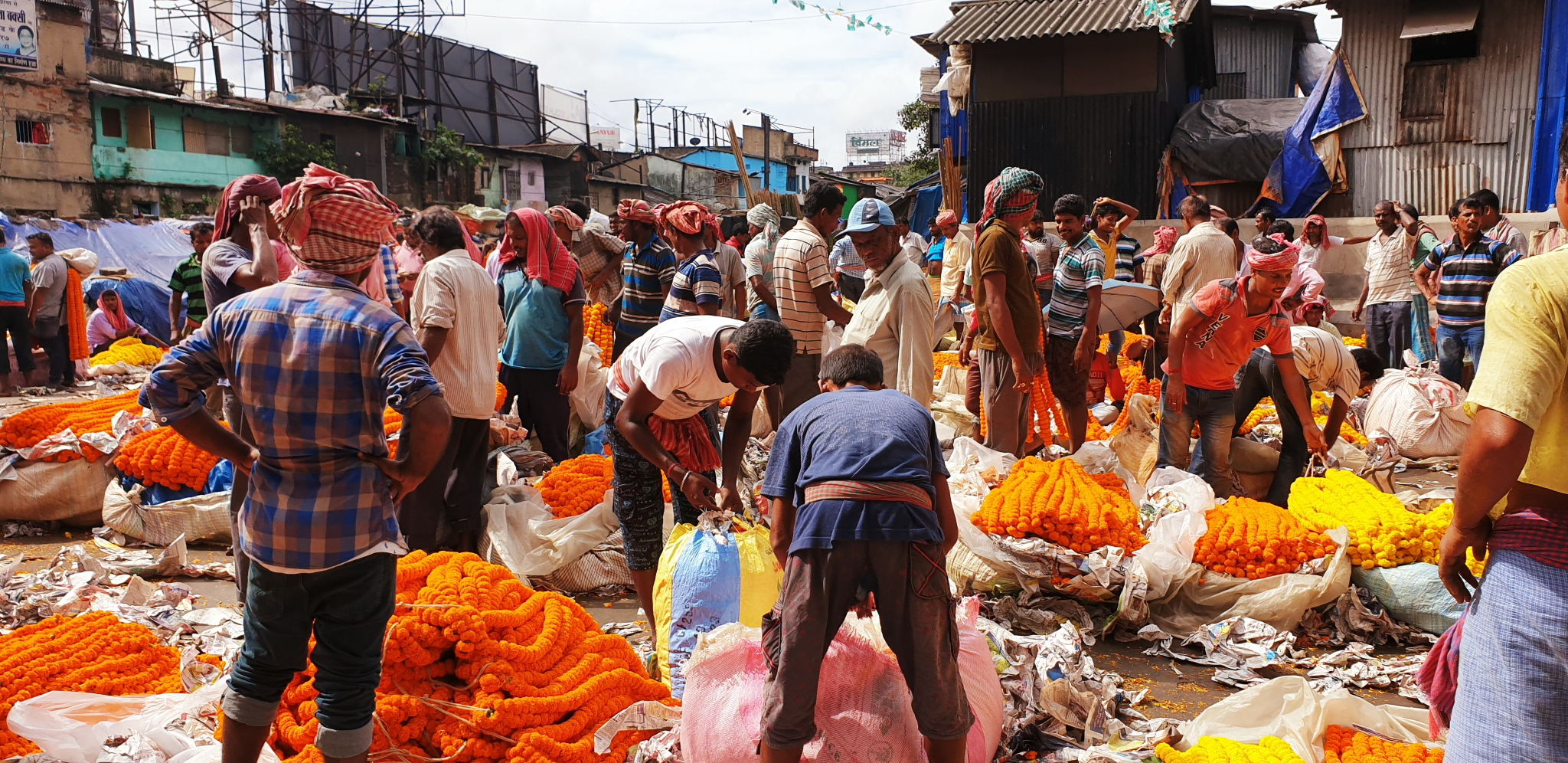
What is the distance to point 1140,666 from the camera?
430 cm

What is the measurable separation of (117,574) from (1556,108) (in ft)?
49.4

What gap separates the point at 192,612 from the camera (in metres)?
4.40

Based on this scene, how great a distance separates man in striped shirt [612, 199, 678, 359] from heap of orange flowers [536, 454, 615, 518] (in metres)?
1.07

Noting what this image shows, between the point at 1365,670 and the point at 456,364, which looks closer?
the point at 1365,670

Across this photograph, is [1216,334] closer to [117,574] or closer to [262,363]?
[262,363]

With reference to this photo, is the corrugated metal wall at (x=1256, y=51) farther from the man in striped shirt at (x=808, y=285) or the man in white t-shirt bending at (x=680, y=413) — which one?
the man in white t-shirt bending at (x=680, y=413)

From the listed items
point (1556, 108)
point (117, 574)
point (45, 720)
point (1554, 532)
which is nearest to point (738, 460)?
point (45, 720)

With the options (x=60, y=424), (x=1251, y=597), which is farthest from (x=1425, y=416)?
(x=60, y=424)

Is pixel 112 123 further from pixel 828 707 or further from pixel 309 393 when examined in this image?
pixel 828 707

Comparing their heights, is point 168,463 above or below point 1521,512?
below

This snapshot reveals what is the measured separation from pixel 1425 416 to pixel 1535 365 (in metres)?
6.40

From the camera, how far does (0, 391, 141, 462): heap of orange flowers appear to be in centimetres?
618

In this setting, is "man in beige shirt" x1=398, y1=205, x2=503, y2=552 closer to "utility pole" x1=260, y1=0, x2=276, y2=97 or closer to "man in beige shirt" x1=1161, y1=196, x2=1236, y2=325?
"man in beige shirt" x1=1161, y1=196, x2=1236, y2=325

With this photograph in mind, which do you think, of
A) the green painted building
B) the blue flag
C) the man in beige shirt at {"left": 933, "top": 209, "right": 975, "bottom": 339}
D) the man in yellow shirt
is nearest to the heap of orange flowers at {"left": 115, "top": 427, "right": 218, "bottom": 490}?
the man in yellow shirt
